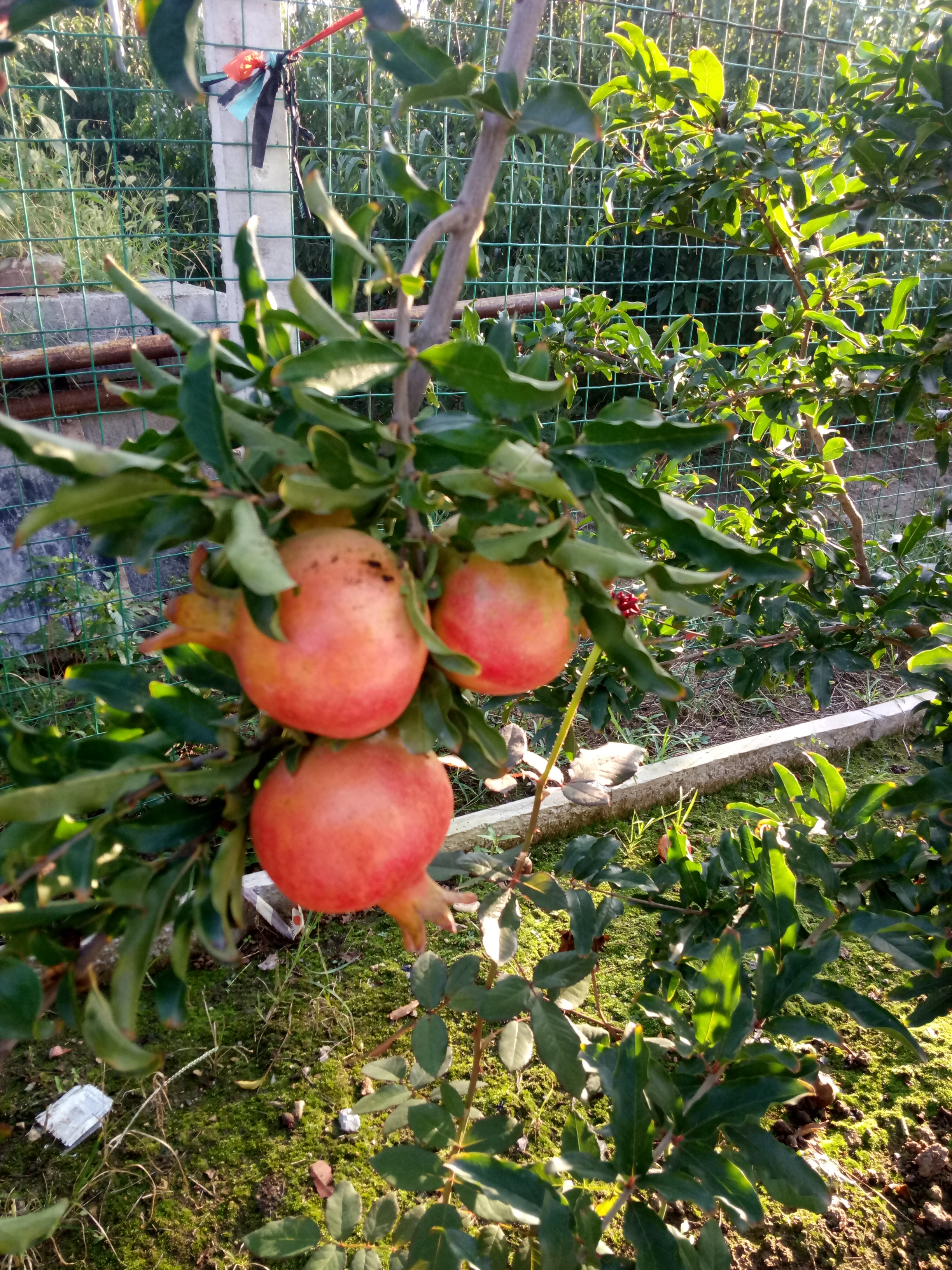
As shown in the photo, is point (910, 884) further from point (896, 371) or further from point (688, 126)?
point (688, 126)

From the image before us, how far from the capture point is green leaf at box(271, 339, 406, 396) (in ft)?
1.30

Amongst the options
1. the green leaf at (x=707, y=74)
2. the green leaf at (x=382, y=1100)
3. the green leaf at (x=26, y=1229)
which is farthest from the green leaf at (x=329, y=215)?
the green leaf at (x=707, y=74)

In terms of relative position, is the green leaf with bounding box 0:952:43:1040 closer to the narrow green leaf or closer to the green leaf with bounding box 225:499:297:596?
the green leaf with bounding box 225:499:297:596

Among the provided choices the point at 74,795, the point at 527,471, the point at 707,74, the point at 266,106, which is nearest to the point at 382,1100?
the point at 74,795

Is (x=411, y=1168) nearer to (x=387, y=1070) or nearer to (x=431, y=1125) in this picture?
(x=431, y=1125)

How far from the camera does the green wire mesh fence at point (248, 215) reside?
7.11 feet

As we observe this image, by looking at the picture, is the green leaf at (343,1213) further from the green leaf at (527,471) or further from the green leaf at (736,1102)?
the green leaf at (527,471)

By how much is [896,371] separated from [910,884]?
70cm

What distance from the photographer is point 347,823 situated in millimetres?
419

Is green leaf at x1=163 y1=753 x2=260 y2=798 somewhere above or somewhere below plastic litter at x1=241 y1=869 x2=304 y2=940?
above

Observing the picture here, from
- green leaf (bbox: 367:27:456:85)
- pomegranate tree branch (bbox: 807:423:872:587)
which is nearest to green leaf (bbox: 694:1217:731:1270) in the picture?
green leaf (bbox: 367:27:456:85)

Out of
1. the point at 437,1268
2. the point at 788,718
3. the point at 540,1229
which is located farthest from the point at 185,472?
the point at 788,718

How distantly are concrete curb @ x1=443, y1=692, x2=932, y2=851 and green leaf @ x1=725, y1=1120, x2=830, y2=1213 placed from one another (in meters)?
1.04

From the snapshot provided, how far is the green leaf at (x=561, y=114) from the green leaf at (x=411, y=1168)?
2.69ft
